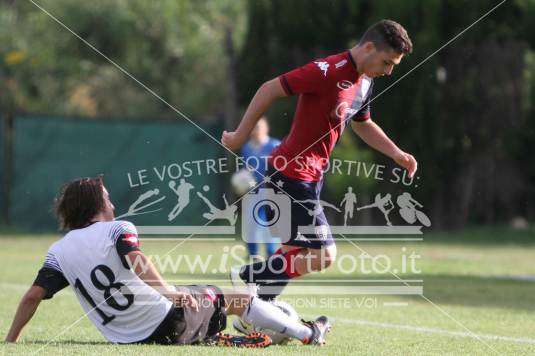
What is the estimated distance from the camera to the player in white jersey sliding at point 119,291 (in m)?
5.70

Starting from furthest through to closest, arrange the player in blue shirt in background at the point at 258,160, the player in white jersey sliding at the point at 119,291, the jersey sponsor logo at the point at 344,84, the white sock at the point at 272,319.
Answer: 1. the player in blue shirt in background at the point at 258,160
2. the jersey sponsor logo at the point at 344,84
3. the white sock at the point at 272,319
4. the player in white jersey sliding at the point at 119,291

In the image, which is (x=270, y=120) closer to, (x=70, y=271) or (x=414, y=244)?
(x=414, y=244)

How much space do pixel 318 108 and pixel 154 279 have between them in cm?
155

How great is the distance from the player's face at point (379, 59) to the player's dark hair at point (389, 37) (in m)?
0.03

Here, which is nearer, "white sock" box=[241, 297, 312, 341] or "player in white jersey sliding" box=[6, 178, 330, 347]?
"player in white jersey sliding" box=[6, 178, 330, 347]

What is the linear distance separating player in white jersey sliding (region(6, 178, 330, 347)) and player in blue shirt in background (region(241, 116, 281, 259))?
5.46 meters

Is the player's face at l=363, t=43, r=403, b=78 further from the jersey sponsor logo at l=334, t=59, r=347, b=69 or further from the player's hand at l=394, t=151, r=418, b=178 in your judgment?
the player's hand at l=394, t=151, r=418, b=178

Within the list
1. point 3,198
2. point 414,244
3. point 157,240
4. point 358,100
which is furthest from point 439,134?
point 358,100

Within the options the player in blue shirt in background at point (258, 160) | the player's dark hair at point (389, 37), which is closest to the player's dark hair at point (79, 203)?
the player's dark hair at point (389, 37)

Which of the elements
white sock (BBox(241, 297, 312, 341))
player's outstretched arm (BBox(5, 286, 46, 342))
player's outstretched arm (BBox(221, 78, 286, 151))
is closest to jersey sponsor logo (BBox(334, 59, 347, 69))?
player's outstretched arm (BBox(221, 78, 286, 151))

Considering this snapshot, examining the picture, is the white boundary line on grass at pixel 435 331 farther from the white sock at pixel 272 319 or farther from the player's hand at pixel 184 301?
the player's hand at pixel 184 301

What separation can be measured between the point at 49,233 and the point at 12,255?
16.1ft

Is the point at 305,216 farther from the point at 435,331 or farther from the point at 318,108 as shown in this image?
the point at 435,331

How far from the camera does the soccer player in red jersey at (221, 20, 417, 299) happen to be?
5969 millimetres
